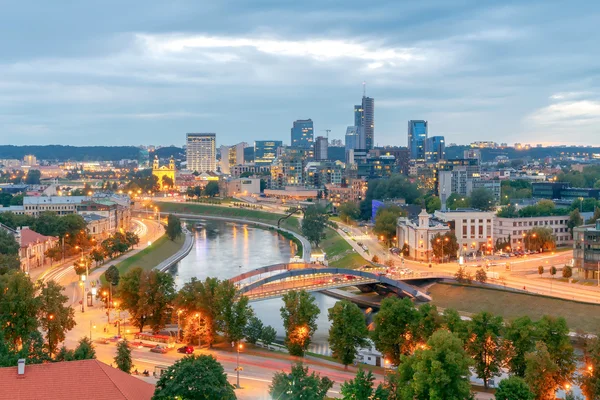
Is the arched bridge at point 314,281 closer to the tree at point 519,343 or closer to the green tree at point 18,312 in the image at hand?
the green tree at point 18,312

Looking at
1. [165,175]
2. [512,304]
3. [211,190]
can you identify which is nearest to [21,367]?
[512,304]

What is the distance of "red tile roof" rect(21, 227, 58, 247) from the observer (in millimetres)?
49356

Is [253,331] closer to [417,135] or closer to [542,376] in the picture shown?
[542,376]

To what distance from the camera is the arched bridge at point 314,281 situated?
35844mm

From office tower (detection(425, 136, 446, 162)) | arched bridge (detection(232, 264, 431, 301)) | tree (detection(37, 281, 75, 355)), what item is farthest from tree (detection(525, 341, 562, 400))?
office tower (detection(425, 136, 446, 162))

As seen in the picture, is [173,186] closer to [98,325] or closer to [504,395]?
[98,325]

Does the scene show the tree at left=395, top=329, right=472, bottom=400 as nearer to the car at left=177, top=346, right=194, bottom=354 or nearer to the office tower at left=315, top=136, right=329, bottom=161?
the car at left=177, top=346, right=194, bottom=354

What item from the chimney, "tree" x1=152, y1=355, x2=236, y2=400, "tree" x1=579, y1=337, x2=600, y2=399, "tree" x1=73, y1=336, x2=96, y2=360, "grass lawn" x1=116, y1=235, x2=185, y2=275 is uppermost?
the chimney

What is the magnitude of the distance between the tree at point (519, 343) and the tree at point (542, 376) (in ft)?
5.21

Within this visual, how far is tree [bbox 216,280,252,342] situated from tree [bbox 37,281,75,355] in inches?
221

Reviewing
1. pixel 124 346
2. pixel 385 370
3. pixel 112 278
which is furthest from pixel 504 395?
pixel 112 278

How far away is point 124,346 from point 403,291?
19.5m

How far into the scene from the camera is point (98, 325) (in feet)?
105

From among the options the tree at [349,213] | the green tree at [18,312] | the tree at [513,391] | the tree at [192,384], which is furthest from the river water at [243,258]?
the tree at [192,384]
